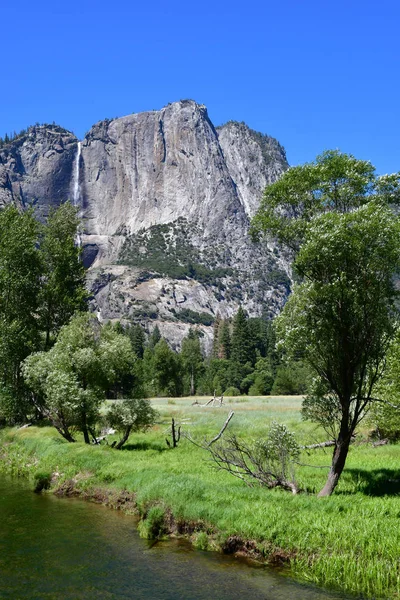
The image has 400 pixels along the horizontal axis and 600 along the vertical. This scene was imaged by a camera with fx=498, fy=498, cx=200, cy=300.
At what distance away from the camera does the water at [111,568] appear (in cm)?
1255

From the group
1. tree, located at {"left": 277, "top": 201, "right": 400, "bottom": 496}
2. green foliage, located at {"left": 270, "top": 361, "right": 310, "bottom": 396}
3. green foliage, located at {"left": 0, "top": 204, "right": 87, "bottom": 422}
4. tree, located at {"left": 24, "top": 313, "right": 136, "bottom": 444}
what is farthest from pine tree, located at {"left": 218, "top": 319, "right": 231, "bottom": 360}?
tree, located at {"left": 277, "top": 201, "right": 400, "bottom": 496}

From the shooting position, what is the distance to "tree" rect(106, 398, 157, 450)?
30.8 meters

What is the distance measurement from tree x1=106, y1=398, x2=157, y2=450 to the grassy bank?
165 cm

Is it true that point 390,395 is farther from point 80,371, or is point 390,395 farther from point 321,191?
point 80,371

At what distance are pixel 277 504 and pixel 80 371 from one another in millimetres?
18673

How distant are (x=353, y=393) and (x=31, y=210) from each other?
44788 mm

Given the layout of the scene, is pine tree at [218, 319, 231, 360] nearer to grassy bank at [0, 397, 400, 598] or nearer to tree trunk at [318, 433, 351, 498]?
grassy bank at [0, 397, 400, 598]

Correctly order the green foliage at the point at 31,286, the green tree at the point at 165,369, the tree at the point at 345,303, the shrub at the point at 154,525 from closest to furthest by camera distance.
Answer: the tree at the point at 345,303
the shrub at the point at 154,525
the green foliage at the point at 31,286
the green tree at the point at 165,369

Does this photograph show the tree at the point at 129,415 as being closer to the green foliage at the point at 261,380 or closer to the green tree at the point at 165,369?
the green tree at the point at 165,369

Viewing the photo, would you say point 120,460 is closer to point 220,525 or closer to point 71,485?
point 71,485

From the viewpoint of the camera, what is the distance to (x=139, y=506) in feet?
65.8

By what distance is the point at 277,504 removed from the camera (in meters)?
16.6

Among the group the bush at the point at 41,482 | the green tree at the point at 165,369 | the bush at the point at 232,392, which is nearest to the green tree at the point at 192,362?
the bush at the point at 232,392

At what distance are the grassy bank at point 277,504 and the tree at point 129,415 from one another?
1.65 metres
